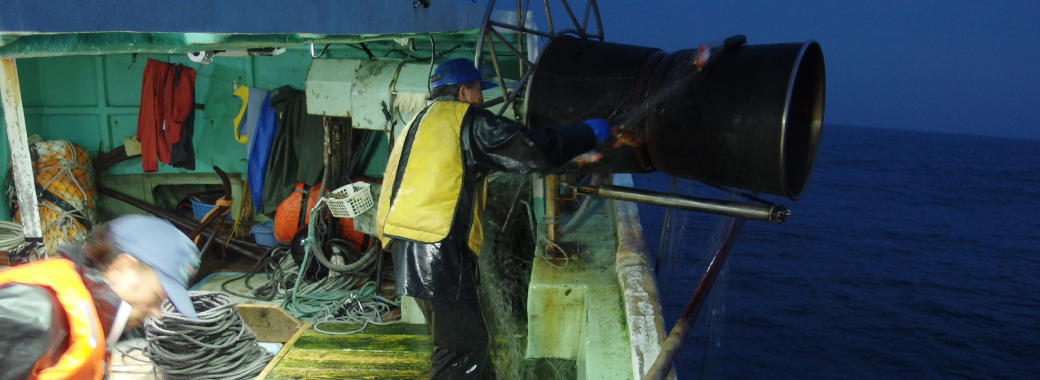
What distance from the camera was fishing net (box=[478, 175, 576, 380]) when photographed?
12.6 feet

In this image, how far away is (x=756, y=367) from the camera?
654 inches

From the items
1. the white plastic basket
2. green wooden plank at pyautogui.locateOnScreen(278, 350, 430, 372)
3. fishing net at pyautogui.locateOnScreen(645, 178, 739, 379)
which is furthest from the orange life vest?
fishing net at pyautogui.locateOnScreen(645, 178, 739, 379)

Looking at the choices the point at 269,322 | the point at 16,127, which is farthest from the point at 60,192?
the point at 16,127

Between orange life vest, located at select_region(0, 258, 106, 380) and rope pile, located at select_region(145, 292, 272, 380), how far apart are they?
2.52 meters

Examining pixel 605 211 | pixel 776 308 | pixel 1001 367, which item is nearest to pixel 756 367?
pixel 776 308

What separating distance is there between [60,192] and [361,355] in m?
4.41

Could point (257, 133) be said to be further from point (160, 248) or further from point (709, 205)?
point (160, 248)

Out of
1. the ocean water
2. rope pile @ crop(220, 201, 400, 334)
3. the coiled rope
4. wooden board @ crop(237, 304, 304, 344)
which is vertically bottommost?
the ocean water

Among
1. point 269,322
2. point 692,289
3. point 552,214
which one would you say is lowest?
point 692,289

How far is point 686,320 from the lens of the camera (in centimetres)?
242

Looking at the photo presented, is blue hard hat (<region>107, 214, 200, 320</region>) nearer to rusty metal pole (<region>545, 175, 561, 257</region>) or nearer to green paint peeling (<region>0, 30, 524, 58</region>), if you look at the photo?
green paint peeling (<region>0, 30, 524, 58</region>)

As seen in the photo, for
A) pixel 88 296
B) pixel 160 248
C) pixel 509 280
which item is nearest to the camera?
pixel 88 296

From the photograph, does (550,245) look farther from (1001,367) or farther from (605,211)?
(1001,367)

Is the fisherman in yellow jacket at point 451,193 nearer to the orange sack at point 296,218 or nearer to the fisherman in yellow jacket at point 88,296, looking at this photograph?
the fisherman in yellow jacket at point 88,296
